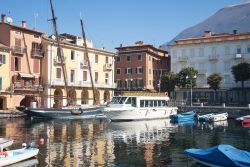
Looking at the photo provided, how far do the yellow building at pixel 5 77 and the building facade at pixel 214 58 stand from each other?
3787cm

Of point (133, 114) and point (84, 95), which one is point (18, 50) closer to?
point (84, 95)

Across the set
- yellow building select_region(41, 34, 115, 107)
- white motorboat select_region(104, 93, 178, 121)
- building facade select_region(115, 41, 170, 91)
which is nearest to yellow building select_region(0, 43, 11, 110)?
yellow building select_region(41, 34, 115, 107)

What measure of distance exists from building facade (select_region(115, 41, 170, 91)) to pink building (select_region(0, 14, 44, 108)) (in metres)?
25.2

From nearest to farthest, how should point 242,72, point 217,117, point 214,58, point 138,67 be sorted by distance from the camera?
point 217,117 < point 242,72 < point 214,58 < point 138,67

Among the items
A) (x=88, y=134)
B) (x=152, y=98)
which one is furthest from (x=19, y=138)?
(x=152, y=98)

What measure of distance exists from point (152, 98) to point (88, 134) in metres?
20.4

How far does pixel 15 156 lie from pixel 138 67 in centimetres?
6606

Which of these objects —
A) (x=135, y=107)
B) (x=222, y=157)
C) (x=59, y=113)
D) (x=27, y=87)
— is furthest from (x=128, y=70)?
(x=222, y=157)

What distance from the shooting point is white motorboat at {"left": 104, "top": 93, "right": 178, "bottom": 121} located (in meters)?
50.8

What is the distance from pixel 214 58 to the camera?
81688 millimetres

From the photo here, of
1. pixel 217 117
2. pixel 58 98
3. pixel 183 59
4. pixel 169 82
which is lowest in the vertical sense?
pixel 217 117

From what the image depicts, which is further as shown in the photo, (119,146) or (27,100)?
(27,100)

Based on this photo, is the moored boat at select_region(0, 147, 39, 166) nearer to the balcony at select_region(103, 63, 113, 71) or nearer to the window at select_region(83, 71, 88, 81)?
the window at select_region(83, 71, 88, 81)

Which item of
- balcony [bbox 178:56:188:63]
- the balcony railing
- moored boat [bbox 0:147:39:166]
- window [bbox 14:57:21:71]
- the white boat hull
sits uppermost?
balcony [bbox 178:56:188:63]
